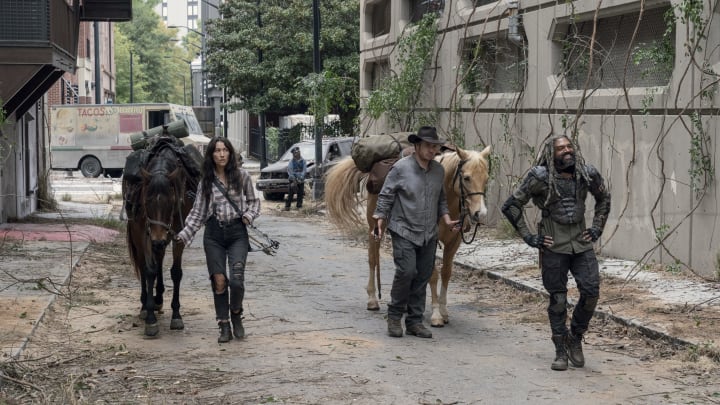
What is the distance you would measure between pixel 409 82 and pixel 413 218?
48.4 feet

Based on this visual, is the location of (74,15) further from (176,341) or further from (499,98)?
(176,341)

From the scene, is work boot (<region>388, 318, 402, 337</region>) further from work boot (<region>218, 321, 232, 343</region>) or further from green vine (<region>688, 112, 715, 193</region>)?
green vine (<region>688, 112, 715, 193</region>)

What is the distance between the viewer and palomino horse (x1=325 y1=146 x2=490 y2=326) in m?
9.80

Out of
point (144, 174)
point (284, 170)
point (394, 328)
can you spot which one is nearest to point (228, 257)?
point (144, 174)

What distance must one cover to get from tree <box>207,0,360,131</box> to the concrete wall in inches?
701

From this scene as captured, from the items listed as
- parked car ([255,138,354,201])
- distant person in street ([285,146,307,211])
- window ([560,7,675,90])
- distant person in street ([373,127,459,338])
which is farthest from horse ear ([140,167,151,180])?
parked car ([255,138,354,201])

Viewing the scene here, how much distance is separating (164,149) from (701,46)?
6853 millimetres

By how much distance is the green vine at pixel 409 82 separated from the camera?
23.2 meters

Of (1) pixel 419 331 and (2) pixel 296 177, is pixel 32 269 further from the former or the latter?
(2) pixel 296 177

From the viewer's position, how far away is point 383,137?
1146 cm

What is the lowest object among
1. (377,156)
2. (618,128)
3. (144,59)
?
(377,156)

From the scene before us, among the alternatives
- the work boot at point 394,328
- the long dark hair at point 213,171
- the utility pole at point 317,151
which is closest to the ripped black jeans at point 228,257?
the long dark hair at point 213,171

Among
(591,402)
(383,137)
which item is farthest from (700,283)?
(591,402)

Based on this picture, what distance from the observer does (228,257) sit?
30.6 feet
